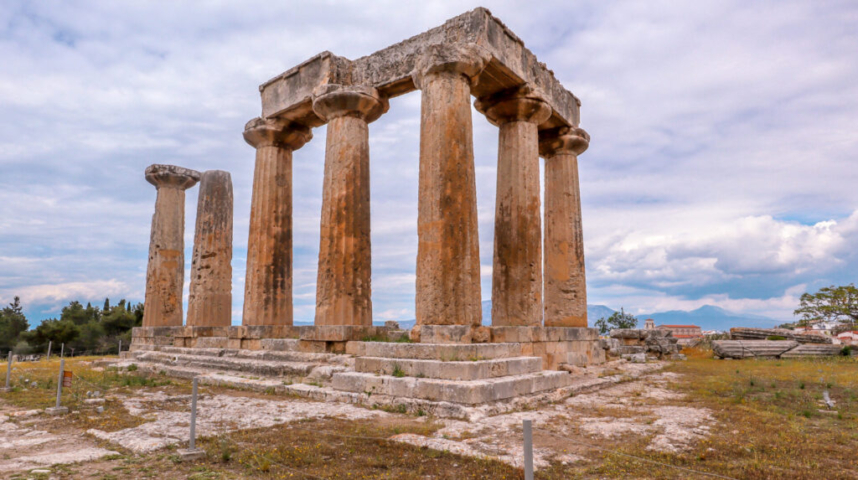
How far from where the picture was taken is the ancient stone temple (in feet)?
31.9

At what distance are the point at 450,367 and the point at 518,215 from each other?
17.0 feet

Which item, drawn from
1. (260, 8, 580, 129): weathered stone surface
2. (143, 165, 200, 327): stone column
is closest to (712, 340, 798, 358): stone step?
(260, 8, 580, 129): weathered stone surface

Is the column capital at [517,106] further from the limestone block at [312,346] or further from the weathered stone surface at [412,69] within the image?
the limestone block at [312,346]

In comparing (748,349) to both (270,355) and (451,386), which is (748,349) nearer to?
(451,386)

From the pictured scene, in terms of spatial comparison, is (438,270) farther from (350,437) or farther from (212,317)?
(212,317)

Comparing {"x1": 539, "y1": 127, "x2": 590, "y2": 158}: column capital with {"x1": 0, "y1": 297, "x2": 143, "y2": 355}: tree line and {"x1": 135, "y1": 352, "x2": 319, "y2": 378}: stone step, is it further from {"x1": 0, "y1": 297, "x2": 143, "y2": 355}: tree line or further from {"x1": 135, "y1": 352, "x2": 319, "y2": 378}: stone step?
{"x1": 0, "y1": 297, "x2": 143, "y2": 355}: tree line

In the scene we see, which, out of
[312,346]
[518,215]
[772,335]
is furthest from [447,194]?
[772,335]

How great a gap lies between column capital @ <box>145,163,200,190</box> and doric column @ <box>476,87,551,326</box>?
13808 mm

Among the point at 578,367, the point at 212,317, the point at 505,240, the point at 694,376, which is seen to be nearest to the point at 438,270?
the point at 505,240

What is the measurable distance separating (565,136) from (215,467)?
13.2 meters

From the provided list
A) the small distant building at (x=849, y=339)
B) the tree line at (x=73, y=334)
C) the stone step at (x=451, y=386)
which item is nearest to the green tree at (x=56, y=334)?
the tree line at (x=73, y=334)

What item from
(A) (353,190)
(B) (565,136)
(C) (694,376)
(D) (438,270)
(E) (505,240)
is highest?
(B) (565,136)

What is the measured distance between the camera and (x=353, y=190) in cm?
1300

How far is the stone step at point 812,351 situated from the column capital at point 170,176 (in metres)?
26.4
